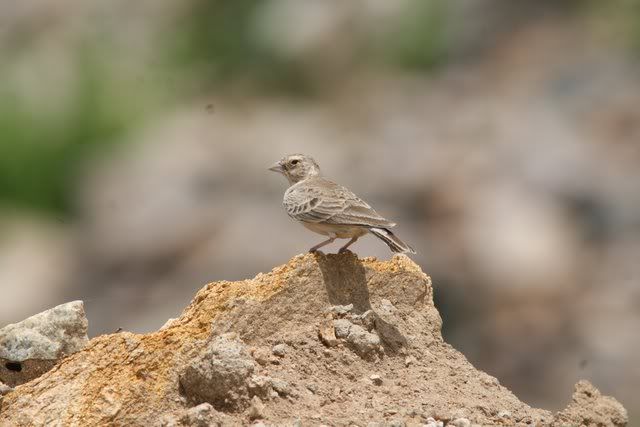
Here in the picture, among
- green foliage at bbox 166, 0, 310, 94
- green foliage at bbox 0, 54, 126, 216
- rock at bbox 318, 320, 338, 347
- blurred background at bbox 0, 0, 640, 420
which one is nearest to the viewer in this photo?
rock at bbox 318, 320, 338, 347

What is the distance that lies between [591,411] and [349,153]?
20573 millimetres

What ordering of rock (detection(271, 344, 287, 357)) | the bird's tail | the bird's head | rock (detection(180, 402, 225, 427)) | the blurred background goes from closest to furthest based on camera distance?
rock (detection(180, 402, 225, 427)) < rock (detection(271, 344, 287, 357)) < the bird's tail < the bird's head < the blurred background

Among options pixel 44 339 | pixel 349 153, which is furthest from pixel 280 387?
pixel 349 153

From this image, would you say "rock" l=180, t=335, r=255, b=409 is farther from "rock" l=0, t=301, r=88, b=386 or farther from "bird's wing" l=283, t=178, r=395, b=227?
"bird's wing" l=283, t=178, r=395, b=227

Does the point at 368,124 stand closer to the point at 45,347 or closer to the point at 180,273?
the point at 180,273

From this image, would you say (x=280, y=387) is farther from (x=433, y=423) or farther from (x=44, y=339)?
(x=44, y=339)

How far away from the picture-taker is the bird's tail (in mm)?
7969

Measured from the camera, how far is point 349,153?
90.6 ft

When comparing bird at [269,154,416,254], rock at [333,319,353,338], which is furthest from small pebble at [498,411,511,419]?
bird at [269,154,416,254]

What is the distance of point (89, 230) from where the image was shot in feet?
86.2

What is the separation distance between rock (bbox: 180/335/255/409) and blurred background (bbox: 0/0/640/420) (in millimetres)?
11562

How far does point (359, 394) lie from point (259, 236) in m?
15.0

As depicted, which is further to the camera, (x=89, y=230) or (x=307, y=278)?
(x=89, y=230)

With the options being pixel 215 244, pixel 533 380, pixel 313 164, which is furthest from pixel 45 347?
pixel 215 244
